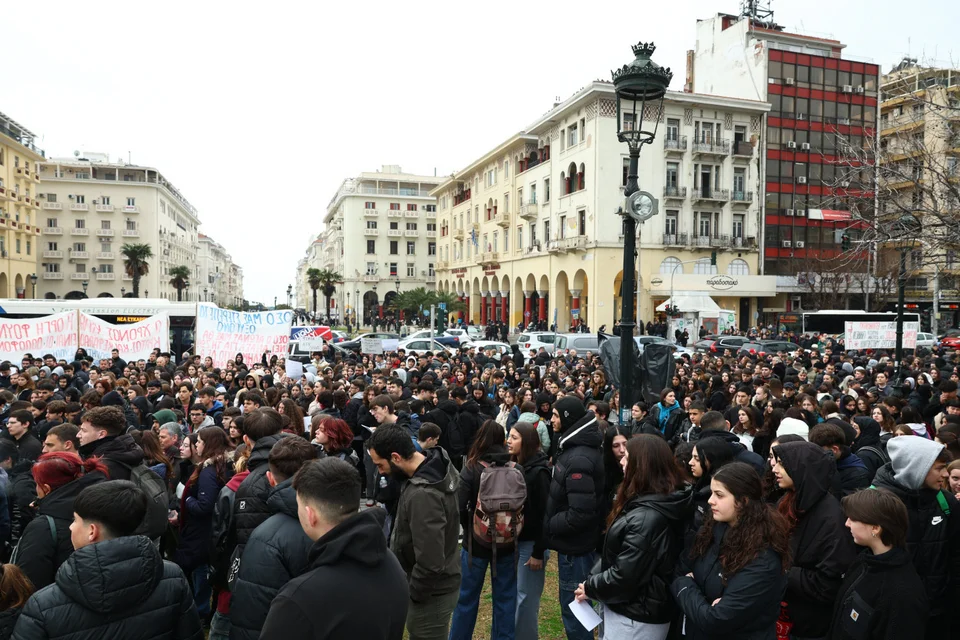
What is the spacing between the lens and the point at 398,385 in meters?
10.4

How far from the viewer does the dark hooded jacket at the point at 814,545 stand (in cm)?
353

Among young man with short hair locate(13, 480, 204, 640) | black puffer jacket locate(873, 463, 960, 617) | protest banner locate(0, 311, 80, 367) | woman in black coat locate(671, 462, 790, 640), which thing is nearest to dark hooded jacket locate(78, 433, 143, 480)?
young man with short hair locate(13, 480, 204, 640)

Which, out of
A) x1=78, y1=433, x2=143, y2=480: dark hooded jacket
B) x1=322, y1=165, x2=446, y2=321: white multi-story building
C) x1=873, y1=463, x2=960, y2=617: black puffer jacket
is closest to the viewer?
x1=873, y1=463, x2=960, y2=617: black puffer jacket

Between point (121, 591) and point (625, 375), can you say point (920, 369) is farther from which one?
point (121, 591)

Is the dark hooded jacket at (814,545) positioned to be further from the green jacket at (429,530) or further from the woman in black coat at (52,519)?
the woman in black coat at (52,519)

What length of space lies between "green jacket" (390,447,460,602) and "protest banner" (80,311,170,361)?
590 inches

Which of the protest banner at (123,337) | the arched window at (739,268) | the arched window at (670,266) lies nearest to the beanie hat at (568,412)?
the protest banner at (123,337)

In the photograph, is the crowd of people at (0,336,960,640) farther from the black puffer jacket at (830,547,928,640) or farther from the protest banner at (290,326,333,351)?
the protest banner at (290,326,333,351)

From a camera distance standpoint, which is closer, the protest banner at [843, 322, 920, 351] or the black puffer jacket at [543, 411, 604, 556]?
Result: the black puffer jacket at [543, 411, 604, 556]

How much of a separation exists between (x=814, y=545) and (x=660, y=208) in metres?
43.4

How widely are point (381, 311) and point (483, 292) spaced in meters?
20.1

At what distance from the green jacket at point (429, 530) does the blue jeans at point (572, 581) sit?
1.01 meters

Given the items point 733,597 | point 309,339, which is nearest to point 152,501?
point 733,597

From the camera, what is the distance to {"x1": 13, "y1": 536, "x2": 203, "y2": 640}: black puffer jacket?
255 cm
